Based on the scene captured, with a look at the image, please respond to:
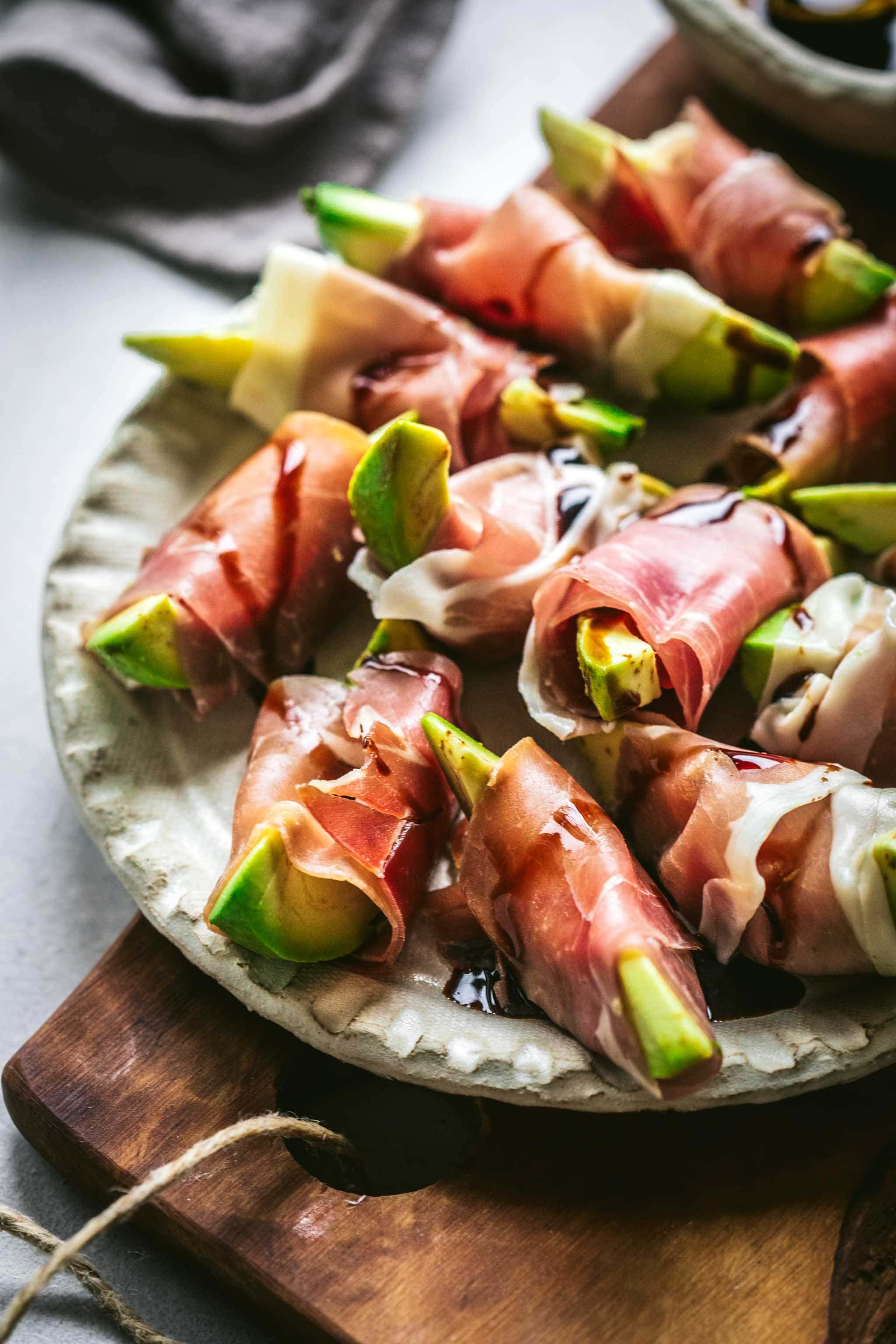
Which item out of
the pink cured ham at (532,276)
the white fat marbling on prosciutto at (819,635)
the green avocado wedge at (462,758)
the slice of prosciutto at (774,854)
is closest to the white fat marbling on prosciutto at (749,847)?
the slice of prosciutto at (774,854)

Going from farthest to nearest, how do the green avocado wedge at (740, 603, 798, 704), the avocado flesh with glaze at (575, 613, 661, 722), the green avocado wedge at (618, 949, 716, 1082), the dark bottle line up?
the dark bottle < the green avocado wedge at (740, 603, 798, 704) < the avocado flesh with glaze at (575, 613, 661, 722) < the green avocado wedge at (618, 949, 716, 1082)

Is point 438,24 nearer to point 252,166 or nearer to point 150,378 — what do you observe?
point 252,166

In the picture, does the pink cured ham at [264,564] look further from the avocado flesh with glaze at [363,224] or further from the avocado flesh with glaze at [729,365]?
the avocado flesh with glaze at [729,365]

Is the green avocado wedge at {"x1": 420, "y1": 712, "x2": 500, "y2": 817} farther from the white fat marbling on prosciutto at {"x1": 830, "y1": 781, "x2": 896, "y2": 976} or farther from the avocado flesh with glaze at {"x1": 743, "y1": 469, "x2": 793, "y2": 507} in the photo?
the avocado flesh with glaze at {"x1": 743, "y1": 469, "x2": 793, "y2": 507}

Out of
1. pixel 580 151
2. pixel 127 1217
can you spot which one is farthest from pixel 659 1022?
pixel 580 151

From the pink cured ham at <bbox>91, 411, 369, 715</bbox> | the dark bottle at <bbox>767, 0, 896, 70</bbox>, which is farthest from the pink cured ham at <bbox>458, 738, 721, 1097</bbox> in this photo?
the dark bottle at <bbox>767, 0, 896, 70</bbox>

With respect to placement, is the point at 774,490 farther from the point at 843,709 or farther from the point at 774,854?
the point at 774,854
